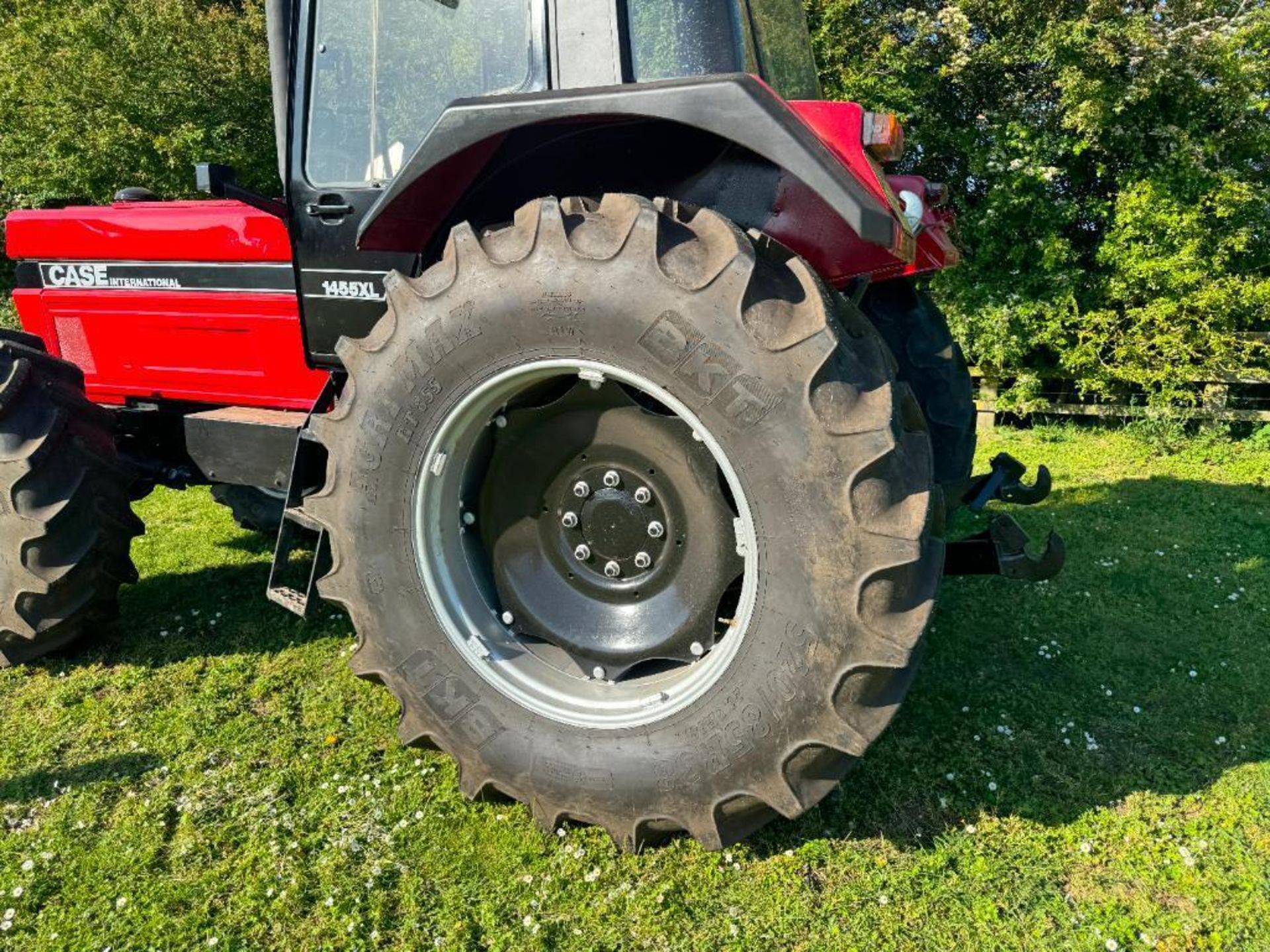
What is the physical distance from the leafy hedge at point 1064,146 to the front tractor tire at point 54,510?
4247 millimetres

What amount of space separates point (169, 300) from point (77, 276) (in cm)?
57

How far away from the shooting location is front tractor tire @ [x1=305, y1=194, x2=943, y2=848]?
1869 mm

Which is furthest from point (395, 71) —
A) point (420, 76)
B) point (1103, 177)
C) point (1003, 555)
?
point (1103, 177)

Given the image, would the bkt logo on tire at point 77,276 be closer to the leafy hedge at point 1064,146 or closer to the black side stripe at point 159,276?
the black side stripe at point 159,276

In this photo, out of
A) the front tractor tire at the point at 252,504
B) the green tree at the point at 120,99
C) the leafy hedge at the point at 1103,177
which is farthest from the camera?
the green tree at the point at 120,99

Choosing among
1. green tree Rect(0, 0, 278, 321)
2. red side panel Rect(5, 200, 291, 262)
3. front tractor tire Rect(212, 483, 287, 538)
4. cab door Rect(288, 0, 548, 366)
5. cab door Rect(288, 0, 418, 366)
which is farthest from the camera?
green tree Rect(0, 0, 278, 321)

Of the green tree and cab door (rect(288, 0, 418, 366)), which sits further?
the green tree

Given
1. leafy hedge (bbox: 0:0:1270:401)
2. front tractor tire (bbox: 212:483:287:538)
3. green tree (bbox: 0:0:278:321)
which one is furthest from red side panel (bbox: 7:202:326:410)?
green tree (bbox: 0:0:278:321)

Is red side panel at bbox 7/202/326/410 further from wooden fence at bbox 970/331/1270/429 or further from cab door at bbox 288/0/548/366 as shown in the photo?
wooden fence at bbox 970/331/1270/429

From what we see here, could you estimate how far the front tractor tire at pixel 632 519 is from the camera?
1.87 meters

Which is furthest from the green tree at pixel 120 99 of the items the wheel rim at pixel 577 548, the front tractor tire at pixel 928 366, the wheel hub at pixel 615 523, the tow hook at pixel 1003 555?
the tow hook at pixel 1003 555

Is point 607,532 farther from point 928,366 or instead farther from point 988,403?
point 988,403

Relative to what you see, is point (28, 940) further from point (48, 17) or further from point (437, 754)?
point (48, 17)

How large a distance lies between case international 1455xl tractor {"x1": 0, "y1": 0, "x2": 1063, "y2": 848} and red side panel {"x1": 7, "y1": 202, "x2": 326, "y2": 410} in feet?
0.41
